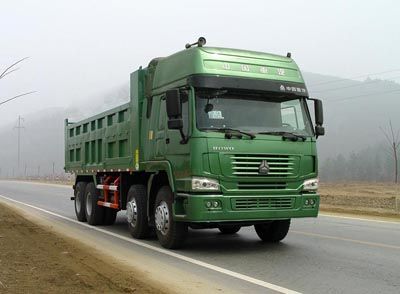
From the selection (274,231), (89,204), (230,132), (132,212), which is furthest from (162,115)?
(89,204)

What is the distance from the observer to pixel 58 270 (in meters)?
7.52

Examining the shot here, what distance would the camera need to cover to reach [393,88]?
82.7 meters

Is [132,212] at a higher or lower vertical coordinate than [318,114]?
lower

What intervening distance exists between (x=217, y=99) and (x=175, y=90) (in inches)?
31.6

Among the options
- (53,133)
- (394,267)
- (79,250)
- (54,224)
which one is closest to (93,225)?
(54,224)

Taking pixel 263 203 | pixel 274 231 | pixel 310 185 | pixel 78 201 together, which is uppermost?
pixel 310 185

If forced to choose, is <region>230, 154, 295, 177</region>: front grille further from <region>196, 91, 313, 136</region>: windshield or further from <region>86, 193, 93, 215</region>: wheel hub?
<region>86, 193, 93, 215</region>: wheel hub

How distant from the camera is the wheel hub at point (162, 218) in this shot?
32.2 feet

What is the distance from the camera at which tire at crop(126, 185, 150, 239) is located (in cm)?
1114

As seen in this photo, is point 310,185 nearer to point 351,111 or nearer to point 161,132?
point 161,132

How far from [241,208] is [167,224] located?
1518mm

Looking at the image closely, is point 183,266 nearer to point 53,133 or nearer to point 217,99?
point 217,99

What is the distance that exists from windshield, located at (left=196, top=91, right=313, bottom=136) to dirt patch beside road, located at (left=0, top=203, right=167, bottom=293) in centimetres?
277

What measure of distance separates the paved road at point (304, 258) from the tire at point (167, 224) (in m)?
0.26
